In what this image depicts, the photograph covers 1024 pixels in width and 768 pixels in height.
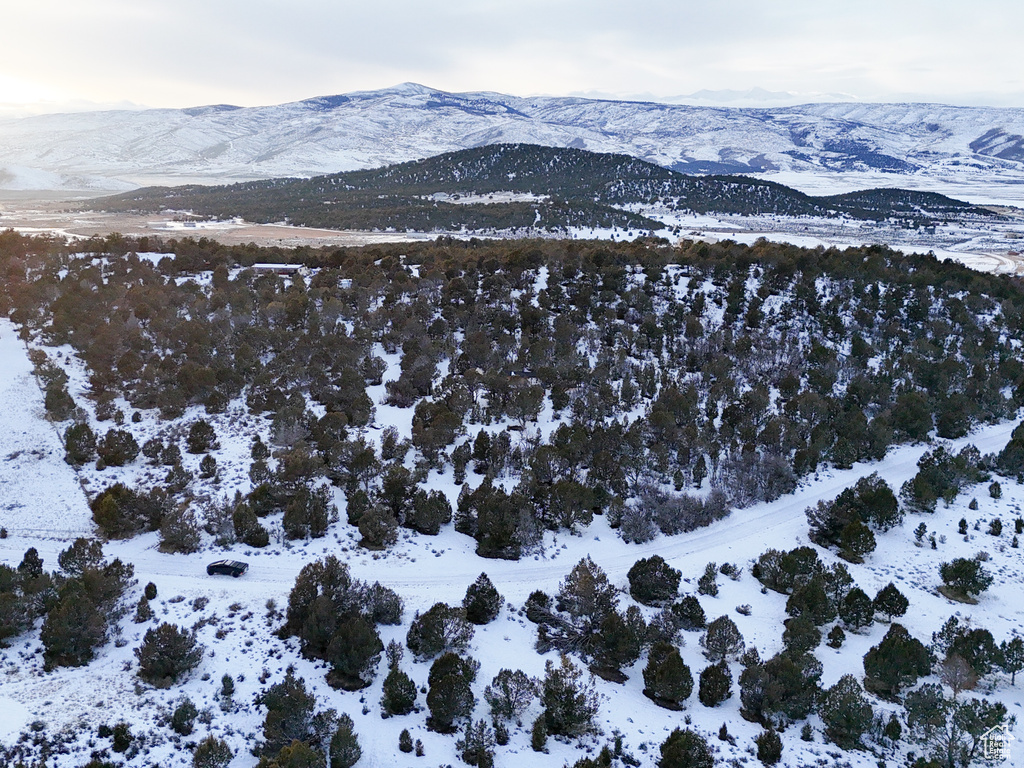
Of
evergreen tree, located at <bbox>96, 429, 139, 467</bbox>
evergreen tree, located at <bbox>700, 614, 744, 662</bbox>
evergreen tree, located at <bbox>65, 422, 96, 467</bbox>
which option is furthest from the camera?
evergreen tree, located at <bbox>65, 422, 96, 467</bbox>

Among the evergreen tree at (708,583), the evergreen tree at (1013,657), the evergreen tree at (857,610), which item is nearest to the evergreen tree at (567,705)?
the evergreen tree at (708,583)

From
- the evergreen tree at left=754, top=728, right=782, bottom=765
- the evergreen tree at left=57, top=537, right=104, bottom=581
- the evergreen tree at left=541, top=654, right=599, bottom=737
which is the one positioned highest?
the evergreen tree at left=57, top=537, right=104, bottom=581

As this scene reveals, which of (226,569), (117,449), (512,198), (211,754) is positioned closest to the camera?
(211,754)

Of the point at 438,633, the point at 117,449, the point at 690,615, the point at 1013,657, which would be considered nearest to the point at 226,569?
the point at 438,633

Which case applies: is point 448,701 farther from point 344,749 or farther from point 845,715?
point 845,715

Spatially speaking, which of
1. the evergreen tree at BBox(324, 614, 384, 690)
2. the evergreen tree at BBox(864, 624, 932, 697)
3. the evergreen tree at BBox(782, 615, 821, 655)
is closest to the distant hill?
the evergreen tree at BBox(782, 615, 821, 655)

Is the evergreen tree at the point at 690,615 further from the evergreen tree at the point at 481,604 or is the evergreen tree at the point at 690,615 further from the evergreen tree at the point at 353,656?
the evergreen tree at the point at 353,656

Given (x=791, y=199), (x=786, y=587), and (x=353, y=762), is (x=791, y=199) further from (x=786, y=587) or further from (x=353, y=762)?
(x=353, y=762)

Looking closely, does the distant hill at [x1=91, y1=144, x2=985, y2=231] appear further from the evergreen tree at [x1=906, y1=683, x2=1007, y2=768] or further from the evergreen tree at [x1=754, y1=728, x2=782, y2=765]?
the evergreen tree at [x1=754, y1=728, x2=782, y2=765]
